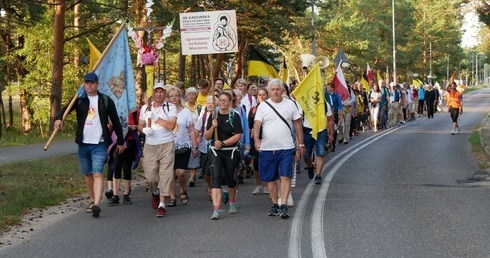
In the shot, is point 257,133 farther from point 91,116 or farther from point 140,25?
point 140,25

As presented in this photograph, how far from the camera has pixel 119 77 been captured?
1239 centimetres

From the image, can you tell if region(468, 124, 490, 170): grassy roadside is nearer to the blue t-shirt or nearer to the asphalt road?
the asphalt road

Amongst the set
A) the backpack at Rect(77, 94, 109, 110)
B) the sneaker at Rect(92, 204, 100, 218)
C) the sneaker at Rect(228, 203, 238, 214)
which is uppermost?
the backpack at Rect(77, 94, 109, 110)

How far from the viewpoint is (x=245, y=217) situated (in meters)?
10.9

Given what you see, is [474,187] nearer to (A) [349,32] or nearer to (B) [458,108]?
(B) [458,108]

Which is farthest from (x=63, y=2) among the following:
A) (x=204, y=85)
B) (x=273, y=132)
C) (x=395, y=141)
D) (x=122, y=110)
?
(x=273, y=132)

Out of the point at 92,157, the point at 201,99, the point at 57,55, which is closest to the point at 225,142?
the point at 92,157

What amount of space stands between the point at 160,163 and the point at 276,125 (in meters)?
1.73

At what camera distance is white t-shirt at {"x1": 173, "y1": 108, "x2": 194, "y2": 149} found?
12.2m

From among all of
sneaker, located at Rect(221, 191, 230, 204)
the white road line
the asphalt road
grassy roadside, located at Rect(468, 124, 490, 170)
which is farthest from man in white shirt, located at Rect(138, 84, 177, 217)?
grassy roadside, located at Rect(468, 124, 490, 170)

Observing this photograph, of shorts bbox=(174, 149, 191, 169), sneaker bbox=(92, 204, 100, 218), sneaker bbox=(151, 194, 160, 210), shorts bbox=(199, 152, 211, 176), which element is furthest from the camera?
shorts bbox=(199, 152, 211, 176)

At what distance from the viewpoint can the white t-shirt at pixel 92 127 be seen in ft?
36.7

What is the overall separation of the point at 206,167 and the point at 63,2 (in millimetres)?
18170

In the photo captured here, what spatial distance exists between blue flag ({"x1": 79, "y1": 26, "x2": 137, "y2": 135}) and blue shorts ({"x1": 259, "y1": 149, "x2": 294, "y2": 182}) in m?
2.41
